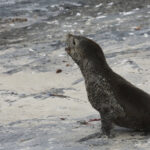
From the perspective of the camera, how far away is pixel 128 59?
996cm

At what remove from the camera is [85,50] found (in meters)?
5.37

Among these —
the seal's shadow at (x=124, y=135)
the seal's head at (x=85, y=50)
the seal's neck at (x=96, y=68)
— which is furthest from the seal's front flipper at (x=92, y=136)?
the seal's head at (x=85, y=50)

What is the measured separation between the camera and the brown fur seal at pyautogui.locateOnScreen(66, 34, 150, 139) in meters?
5.16

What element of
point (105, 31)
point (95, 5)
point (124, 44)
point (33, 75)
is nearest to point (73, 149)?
point (33, 75)

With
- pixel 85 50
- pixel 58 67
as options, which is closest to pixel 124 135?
pixel 85 50

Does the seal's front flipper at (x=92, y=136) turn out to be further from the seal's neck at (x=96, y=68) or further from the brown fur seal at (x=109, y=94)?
the seal's neck at (x=96, y=68)

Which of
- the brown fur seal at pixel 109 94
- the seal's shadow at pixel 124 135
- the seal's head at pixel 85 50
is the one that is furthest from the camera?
the seal's head at pixel 85 50

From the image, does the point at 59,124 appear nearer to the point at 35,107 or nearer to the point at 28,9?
the point at 35,107

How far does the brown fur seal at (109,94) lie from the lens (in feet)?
16.9

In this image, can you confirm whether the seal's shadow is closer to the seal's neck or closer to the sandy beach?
the sandy beach

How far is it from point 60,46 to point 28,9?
5937mm

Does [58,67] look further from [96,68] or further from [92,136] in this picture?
[92,136]

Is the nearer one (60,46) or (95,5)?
(60,46)

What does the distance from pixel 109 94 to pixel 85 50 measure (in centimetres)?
52
